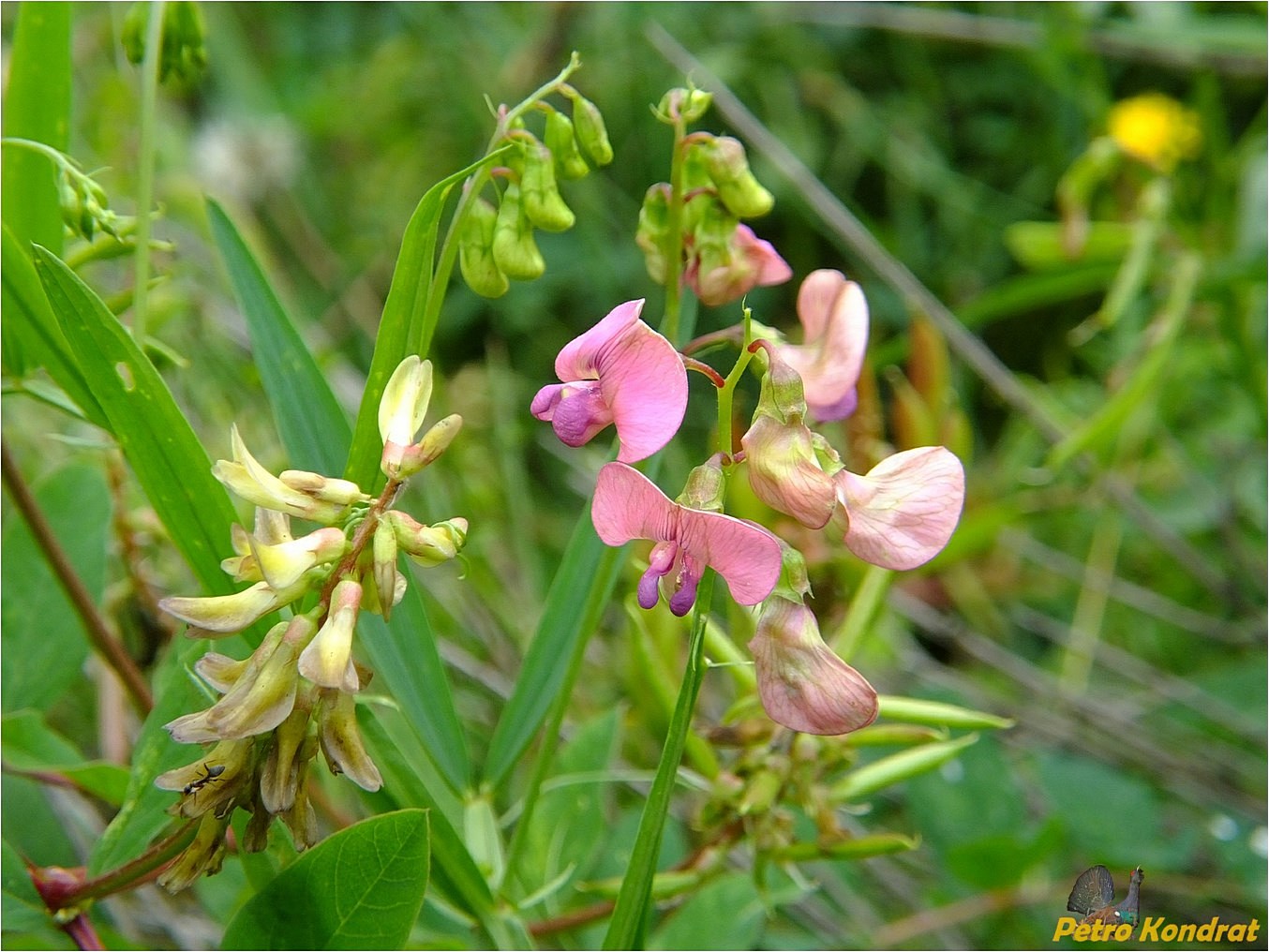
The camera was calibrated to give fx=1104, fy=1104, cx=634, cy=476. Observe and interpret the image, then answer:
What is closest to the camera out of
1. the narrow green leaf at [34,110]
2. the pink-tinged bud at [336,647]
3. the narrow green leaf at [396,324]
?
the pink-tinged bud at [336,647]

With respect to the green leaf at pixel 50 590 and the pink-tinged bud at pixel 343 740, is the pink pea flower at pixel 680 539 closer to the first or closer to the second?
the pink-tinged bud at pixel 343 740

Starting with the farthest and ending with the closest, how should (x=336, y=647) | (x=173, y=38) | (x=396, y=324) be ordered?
(x=173, y=38)
(x=396, y=324)
(x=336, y=647)

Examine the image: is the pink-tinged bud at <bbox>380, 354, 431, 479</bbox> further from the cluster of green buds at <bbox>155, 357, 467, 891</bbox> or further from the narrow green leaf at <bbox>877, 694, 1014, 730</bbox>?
the narrow green leaf at <bbox>877, 694, 1014, 730</bbox>

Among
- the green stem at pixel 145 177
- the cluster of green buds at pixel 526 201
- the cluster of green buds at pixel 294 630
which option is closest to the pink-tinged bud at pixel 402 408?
the cluster of green buds at pixel 294 630

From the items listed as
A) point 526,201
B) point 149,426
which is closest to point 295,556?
point 149,426

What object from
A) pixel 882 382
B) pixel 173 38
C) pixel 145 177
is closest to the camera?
pixel 145 177

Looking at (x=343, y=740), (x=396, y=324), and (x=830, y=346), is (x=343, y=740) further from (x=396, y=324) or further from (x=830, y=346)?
(x=830, y=346)
